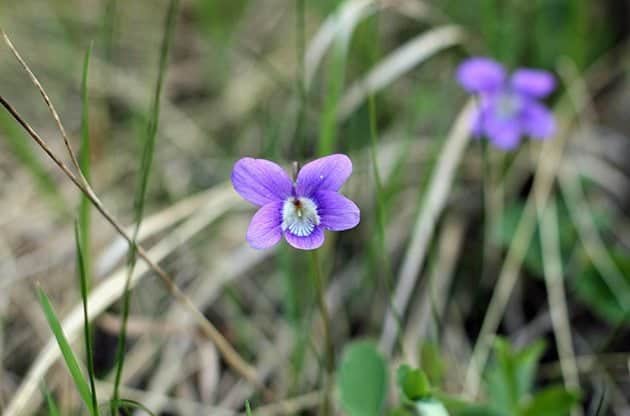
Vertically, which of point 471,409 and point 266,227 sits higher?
point 266,227

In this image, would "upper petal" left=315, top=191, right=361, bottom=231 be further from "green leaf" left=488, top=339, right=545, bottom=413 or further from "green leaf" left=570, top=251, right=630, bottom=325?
"green leaf" left=570, top=251, right=630, bottom=325

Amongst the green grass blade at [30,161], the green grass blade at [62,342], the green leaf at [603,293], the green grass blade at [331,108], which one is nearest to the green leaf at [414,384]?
the green grass blade at [62,342]

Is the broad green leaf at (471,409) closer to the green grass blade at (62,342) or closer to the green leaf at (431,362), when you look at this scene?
the green leaf at (431,362)

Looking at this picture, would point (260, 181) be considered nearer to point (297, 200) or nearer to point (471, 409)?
point (297, 200)

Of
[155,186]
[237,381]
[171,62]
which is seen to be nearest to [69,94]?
[171,62]

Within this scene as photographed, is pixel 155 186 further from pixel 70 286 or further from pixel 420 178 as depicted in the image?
pixel 420 178

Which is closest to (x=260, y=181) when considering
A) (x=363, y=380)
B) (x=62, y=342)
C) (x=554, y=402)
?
(x=62, y=342)
